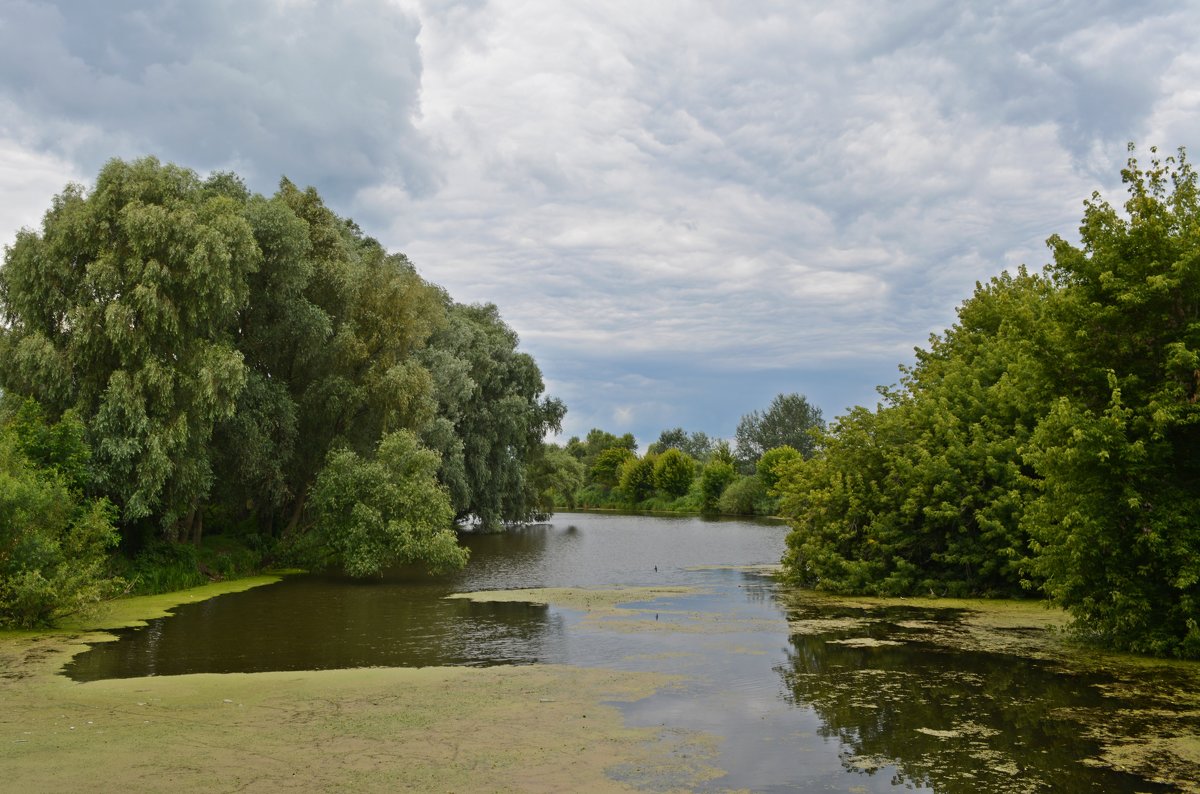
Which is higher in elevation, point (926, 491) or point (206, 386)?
point (206, 386)

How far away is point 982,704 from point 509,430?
40.3m

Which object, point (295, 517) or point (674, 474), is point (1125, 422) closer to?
point (295, 517)

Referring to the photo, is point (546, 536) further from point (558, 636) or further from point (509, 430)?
point (558, 636)

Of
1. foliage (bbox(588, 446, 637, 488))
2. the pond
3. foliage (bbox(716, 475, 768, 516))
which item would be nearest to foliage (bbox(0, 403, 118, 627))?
the pond

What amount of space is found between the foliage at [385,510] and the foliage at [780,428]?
4432 inches

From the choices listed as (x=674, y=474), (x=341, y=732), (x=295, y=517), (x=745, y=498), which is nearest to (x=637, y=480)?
(x=674, y=474)

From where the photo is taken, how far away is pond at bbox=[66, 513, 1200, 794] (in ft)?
33.1

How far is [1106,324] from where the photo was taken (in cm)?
1645

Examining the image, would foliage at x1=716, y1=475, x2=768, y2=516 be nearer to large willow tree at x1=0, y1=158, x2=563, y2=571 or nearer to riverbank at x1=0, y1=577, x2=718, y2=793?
large willow tree at x1=0, y1=158, x2=563, y2=571

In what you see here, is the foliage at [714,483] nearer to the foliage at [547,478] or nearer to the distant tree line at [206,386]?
the foliage at [547,478]

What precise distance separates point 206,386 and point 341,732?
17.1 meters

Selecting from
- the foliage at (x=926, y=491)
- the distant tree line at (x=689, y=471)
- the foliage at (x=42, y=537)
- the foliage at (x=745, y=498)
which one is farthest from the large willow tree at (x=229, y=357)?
the foliage at (x=745, y=498)

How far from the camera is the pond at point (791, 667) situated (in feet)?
33.1

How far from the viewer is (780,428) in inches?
5576
